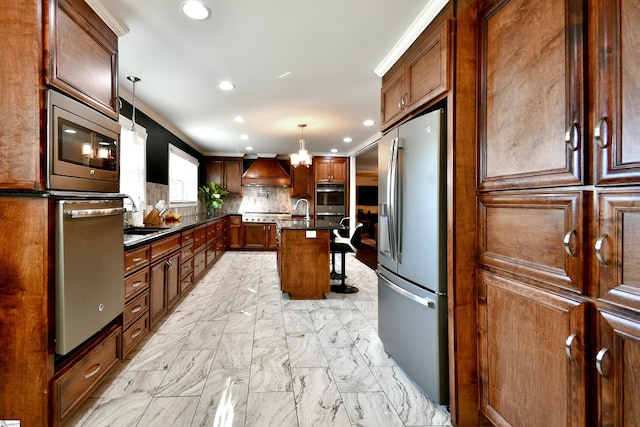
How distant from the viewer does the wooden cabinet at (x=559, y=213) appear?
2.95ft

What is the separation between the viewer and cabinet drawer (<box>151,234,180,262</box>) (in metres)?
2.65

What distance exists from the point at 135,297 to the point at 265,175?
5148mm

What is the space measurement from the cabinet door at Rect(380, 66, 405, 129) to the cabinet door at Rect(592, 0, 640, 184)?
1214 millimetres

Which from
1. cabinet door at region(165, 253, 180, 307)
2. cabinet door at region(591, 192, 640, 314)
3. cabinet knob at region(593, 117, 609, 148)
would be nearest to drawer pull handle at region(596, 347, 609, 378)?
cabinet door at region(591, 192, 640, 314)

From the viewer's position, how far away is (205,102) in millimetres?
3686

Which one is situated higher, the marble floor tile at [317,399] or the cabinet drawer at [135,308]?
the cabinet drawer at [135,308]

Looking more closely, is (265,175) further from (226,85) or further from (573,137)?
(573,137)

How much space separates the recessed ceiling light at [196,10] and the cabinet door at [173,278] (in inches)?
86.6

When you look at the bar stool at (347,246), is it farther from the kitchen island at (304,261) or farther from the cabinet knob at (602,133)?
the cabinet knob at (602,133)

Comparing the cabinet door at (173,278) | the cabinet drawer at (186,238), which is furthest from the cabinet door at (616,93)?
the cabinet drawer at (186,238)

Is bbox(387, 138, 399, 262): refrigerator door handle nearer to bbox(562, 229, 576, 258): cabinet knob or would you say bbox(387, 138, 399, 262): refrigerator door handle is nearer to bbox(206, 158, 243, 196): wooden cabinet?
bbox(562, 229, 576, 258): cabinet knob

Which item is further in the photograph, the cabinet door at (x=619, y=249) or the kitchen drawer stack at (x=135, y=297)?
the kitchen drawer stack at (x=135, y=297)

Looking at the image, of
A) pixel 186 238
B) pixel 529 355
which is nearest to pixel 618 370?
pixel 529 355

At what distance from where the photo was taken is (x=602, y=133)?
93 centimetres
